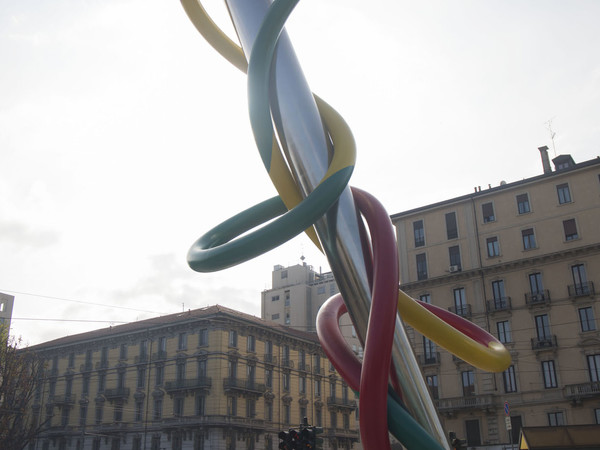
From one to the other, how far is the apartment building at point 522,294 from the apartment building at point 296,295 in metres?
36.6

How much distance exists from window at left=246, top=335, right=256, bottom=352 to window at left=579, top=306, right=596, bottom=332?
2934cm

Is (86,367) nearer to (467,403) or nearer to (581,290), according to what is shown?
(467,403)

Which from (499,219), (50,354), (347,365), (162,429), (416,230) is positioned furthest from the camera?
(50,354)

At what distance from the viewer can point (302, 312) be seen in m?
80.3

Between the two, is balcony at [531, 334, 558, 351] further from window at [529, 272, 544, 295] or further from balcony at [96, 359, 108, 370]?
balcony at [96, 359, 108, 370]

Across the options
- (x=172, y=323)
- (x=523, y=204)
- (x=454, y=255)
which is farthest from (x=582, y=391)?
(x=172, y=323)

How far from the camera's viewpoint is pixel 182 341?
55.6 meters

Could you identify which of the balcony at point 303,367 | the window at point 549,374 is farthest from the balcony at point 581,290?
the balcony at point 303,367

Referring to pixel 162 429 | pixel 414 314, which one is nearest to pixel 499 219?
pixel 162 429

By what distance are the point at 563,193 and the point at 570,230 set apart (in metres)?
2.54

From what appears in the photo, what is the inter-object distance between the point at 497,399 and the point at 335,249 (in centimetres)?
3920

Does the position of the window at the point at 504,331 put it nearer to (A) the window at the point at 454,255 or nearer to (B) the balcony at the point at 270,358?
(A) the window at the point at 454,255

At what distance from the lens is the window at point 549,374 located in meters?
36.8

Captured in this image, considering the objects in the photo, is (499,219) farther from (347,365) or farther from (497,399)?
(347,365)
